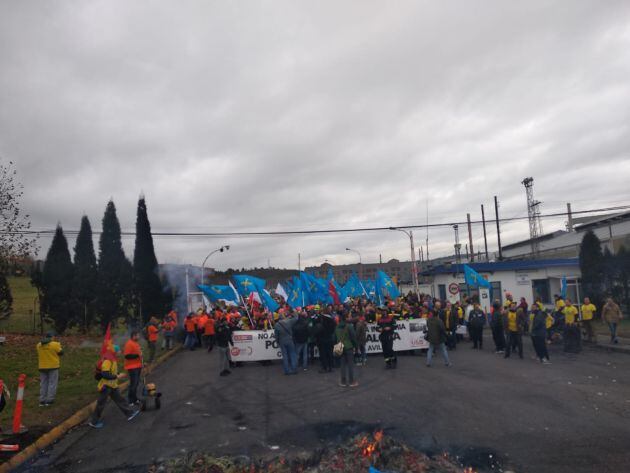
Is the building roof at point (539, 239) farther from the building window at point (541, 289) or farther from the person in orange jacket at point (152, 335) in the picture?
the person in orange jacket at point (152, 335)

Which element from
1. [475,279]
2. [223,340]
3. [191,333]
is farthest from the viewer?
[475,279]

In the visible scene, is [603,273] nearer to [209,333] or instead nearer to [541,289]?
[541,289]

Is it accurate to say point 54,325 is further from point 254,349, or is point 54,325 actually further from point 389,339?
point 389,339

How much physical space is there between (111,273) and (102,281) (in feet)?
2.30

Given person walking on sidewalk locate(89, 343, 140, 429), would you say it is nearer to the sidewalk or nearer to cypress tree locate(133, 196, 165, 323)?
the sidewalk

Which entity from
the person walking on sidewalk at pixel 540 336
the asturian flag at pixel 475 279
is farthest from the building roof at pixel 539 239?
the person walking on sidewalk at pixel 540 336

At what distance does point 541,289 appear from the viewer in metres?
26.4

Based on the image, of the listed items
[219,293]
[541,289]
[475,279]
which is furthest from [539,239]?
[219,293]

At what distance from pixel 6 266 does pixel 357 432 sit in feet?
46.6

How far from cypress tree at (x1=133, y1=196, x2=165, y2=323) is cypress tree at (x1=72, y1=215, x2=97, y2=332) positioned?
261 cm

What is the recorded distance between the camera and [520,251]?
58594 millimetres

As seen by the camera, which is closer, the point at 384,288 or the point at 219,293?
the point at 384,288

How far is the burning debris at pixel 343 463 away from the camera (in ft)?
17.7

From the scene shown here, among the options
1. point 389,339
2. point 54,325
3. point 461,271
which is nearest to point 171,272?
point 54,325
